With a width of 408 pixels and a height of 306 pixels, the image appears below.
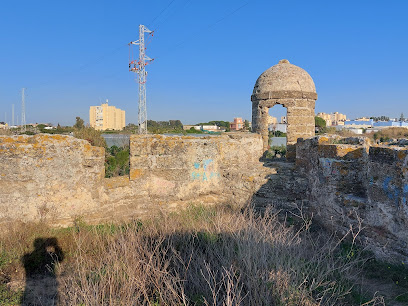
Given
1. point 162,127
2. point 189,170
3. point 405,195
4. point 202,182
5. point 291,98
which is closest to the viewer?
point 405,195

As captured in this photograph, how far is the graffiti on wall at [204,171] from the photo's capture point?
555 cm

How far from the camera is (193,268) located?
3172mm

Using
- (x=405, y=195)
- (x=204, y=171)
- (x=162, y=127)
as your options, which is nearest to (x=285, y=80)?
(x=204, y=171)

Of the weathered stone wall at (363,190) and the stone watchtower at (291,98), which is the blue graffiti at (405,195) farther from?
the stone watchtower at (291,98)

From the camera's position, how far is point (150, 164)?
17.4 ft

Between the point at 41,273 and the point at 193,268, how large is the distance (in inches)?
69.5

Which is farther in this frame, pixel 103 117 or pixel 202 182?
pixel 103 117

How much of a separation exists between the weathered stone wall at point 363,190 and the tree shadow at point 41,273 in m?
3.44

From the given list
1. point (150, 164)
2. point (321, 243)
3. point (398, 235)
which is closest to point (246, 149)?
point (150, 164)

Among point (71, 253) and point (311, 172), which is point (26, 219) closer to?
point (71, 253)

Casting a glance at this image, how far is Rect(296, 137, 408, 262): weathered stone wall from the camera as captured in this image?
11.3ft

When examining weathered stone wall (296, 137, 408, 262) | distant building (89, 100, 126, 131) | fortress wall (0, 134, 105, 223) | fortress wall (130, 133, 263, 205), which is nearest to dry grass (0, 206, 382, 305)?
fortress wall (0, 134, 105, 223)

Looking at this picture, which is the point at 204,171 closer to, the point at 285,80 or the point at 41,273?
the point at 41,273

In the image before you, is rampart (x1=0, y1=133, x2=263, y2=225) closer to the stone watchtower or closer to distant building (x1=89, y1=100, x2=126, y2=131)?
the stone watchtower
